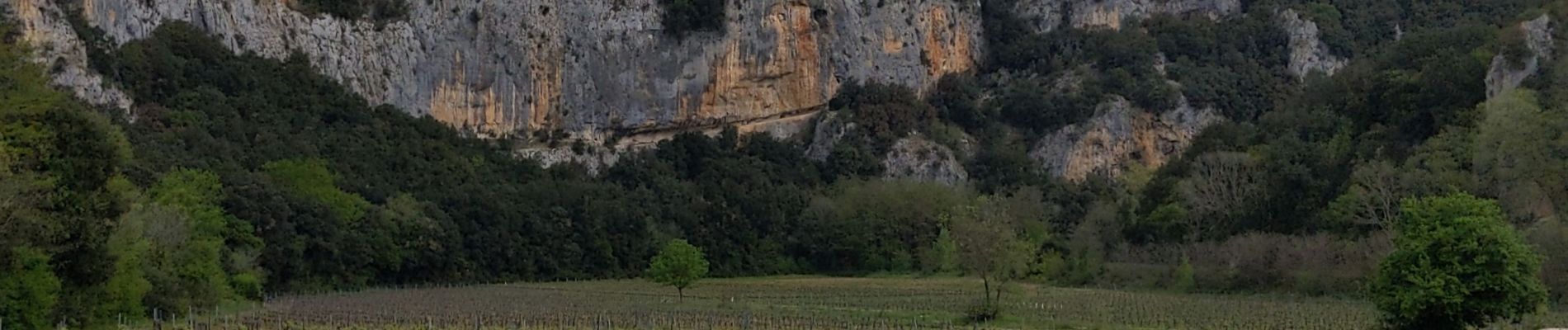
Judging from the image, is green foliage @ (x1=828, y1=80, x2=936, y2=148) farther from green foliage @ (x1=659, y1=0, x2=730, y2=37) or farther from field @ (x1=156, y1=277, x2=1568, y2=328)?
field @ (x1=156, y1=277, x2=1568, y2=328)

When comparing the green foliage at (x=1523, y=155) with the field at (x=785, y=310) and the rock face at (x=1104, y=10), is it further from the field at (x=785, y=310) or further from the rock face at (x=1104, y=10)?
the rock face at (x=1104, y=10)

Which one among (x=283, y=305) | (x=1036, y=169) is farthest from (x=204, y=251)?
(x=1036, y=169)

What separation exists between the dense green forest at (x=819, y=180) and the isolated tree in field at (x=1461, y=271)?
64.9 feet

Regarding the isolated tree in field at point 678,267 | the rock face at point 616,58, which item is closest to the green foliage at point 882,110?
the rock face at point 616,58

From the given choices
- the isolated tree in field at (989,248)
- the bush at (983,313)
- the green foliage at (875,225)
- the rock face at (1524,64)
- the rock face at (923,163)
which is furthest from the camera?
Answer: the rock face at (923,163)

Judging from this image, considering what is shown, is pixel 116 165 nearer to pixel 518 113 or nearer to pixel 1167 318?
pixel 1167 318

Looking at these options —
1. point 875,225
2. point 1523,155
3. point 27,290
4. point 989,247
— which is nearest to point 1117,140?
point 875,225

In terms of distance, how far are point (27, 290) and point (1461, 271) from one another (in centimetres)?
3062

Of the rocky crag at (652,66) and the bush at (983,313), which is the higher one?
the rocky crag at (652,66)

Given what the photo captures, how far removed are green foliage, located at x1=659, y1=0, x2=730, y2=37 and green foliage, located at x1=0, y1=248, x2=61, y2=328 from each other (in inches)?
3449

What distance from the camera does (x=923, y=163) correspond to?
405 feet

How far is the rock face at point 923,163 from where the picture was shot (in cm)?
12306

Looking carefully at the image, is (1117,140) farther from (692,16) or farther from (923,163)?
(692,16)

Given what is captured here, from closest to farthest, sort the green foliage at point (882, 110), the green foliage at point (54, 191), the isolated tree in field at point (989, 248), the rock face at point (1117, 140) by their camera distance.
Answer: the green foliage at point (54, 191), the isolated tree in field at point (989, 248), the green foliage at point (882, 110), the rock face at point (1117, 140)
